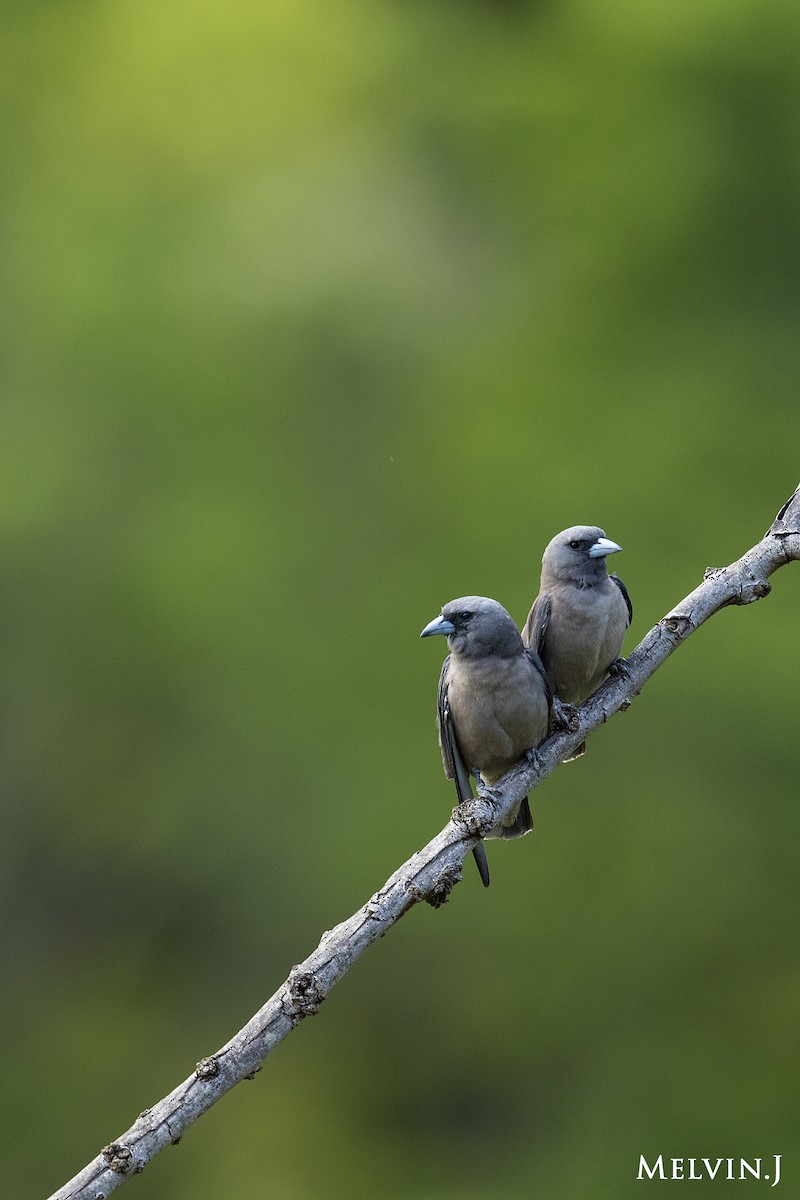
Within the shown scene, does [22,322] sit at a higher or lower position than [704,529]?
higher

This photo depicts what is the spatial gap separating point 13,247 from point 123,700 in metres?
3.99

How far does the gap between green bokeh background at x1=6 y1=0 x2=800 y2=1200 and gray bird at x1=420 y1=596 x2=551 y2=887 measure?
182 inches

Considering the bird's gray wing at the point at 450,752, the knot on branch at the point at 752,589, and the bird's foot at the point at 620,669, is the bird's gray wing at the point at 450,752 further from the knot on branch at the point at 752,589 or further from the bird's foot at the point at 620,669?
the knot on branch at the point at 752,589

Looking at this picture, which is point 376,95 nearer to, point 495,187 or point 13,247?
point 495,187

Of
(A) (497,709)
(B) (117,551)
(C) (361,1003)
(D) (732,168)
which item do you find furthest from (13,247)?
(A) (497,709)

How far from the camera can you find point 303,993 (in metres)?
3.07

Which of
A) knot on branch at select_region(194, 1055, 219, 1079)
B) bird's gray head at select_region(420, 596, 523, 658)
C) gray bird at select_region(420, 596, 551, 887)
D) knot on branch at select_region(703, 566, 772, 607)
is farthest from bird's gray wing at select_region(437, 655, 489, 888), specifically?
knot on branch at select_region(194, 1055, 219, 1079)

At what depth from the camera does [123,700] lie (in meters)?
9.28

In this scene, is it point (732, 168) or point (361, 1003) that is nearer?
point (361, 1003)

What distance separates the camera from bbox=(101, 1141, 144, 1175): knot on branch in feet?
9.84

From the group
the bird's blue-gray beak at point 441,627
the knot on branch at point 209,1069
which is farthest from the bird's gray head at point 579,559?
the knot on branch at point 209,1069

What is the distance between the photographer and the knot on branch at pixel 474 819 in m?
3.31

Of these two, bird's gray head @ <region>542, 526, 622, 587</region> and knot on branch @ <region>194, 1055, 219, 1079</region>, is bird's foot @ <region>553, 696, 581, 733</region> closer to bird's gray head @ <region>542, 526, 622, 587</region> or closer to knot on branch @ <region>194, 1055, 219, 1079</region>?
bird's gray head @ <region>542, 526, 622, 587</region>

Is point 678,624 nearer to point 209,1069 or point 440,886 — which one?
point 440,886
